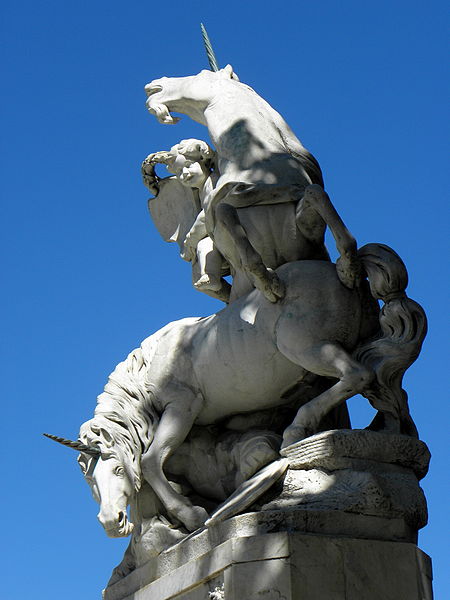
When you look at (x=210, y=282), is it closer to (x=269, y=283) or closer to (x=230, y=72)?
(x=269, y=283)

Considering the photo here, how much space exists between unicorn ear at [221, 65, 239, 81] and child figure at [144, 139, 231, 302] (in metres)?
0.59

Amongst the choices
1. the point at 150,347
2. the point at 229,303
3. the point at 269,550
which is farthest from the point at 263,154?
the point at 269,550

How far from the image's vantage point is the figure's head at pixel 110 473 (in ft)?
21.3

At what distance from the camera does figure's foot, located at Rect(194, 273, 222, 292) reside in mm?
7305

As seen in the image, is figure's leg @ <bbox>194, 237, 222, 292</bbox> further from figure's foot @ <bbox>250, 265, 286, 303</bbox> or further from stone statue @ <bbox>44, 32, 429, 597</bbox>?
figure's foot @ <bbox>250, 265, 286, 303</bbox>

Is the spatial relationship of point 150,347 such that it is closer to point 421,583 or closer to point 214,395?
point 214,395

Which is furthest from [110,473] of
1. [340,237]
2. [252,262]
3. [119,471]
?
[340,237]

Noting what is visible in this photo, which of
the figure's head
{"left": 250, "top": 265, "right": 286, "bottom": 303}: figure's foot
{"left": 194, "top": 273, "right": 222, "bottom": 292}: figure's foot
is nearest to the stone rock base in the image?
the figure's head

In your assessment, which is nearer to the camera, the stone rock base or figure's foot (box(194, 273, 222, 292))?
the stone rock base

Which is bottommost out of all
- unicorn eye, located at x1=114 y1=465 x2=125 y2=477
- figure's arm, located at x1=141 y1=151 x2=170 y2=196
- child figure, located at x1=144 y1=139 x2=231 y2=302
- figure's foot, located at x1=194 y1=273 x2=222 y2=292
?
unicorn eye, located at x1=114 y1=465 x2=125 y2=477

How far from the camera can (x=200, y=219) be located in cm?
750

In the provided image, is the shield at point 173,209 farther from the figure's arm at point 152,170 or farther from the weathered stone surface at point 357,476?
the weathered stone surface at point 357,476

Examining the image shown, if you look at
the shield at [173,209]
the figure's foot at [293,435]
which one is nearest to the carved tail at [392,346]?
the figure's foot at [293,435]

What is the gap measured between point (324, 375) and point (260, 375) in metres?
0.41
